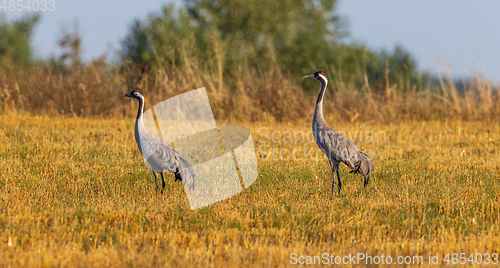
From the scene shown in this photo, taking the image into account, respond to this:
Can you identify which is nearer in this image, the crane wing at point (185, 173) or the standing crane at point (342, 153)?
the standing crane at point (342, 153)

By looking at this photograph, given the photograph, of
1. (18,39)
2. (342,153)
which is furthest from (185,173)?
(18,39)

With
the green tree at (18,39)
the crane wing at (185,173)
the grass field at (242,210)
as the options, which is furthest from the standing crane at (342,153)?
the green tree at (18,39)

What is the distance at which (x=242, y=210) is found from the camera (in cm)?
651

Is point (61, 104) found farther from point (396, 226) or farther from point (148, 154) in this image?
point (396, 226)

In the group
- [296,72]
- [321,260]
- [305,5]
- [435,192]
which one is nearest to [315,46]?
[296,72]

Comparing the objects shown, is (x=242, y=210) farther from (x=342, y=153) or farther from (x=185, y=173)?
(x=342, y=153)

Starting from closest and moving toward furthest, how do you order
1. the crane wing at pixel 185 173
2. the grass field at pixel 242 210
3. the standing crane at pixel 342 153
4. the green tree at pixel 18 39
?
the grass field at pixel 242 210 < the standing crane at pixel 342 153 < the crane wing at pixel 185 173 < the green tree at pixel 18 39

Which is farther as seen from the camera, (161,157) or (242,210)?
(161,157)

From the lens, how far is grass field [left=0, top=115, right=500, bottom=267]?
4.99 metres

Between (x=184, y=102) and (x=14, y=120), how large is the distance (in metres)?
5.10

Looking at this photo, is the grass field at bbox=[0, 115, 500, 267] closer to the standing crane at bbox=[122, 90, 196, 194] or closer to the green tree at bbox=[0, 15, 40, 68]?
the standing crane at bbox=[122, 90, 196, 194]

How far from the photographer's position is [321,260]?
4.88m

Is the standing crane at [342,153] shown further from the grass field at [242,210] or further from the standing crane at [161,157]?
the standing crane at [161,157]

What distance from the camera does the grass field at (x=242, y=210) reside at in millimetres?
4992
